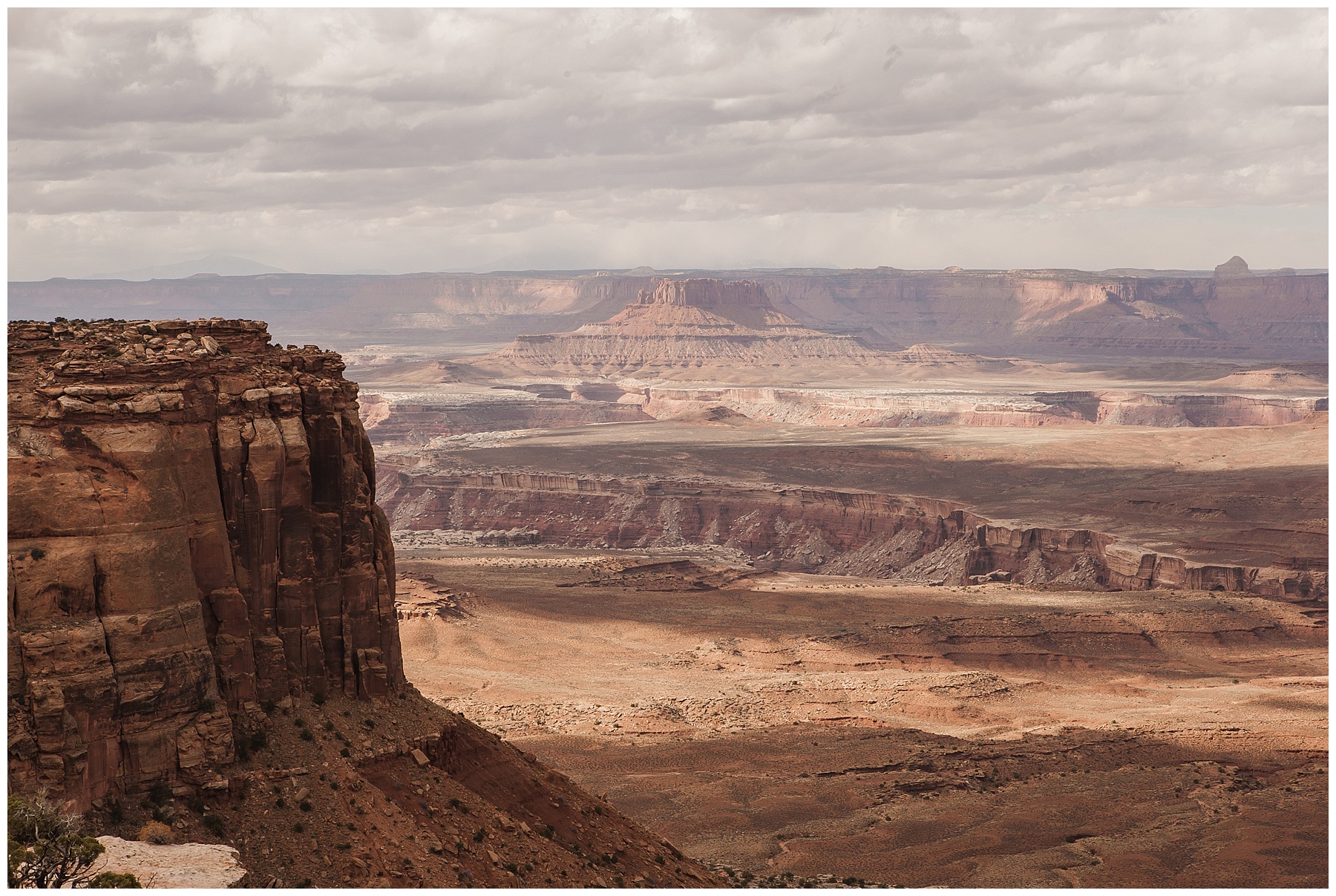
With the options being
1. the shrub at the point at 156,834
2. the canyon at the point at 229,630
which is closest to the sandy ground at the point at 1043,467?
the canyon at the point at 229,630

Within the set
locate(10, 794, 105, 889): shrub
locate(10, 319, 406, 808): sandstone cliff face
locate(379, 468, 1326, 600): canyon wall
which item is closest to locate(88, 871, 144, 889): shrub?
locate(10, 794, 105, 889): shrub

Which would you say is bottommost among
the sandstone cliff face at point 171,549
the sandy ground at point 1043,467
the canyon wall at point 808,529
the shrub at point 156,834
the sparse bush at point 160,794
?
the canyon wall at point 808,529

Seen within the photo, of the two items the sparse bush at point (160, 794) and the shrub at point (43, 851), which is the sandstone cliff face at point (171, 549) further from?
the shrub at point (43, 851)

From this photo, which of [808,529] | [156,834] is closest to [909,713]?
[156,834]

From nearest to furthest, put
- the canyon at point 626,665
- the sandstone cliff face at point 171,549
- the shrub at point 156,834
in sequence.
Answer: the shrub at point 156,834 < the sandstone cliff face at point 171,549 < the canyon at point 626,665

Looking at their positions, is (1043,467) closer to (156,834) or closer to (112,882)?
(156,834)

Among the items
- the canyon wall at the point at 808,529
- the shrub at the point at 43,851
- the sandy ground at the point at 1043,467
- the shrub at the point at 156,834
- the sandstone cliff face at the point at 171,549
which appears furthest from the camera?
the sandy ground at the point at 1043,467

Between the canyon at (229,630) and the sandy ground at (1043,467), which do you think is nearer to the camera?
the canyon at (229,630)
